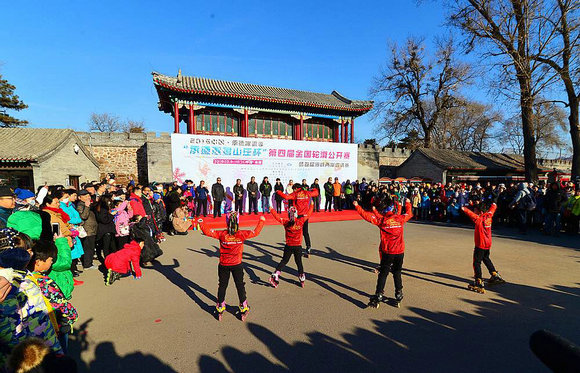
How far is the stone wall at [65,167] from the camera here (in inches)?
512

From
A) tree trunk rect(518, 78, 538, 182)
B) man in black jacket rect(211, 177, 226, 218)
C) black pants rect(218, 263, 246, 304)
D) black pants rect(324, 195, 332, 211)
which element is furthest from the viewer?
black pants rect(324, 195, 332, 211)

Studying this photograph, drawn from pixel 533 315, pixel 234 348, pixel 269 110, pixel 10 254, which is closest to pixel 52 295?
pixel 10 254

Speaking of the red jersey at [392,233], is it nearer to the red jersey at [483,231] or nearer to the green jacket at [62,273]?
the red jersey at [483,231]

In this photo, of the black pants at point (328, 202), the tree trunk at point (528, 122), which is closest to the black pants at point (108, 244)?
the black pants at point (328, 202)

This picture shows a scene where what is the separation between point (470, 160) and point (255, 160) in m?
19.9

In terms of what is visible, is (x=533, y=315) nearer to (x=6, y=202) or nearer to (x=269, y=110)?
(x=6, y=202)

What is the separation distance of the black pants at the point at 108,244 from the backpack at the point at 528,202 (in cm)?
1258

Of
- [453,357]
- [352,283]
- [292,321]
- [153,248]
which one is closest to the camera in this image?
[453,357]

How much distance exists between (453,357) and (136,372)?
10.9 ft

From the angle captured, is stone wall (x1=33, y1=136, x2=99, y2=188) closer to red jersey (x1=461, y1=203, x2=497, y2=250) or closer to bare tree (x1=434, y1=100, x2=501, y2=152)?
red jersey (x1=461, y1=203, x2=497, y2=250)

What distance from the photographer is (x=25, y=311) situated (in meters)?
1.96

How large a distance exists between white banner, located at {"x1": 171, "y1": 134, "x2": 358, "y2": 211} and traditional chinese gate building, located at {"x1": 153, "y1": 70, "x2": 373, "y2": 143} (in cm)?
230

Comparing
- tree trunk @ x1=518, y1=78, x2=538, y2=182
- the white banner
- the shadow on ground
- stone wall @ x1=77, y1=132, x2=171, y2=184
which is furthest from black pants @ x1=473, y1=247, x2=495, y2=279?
stone wall @ x1=77, y1=132, x2=171, y2=184

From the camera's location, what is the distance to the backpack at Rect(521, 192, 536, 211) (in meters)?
9.57
